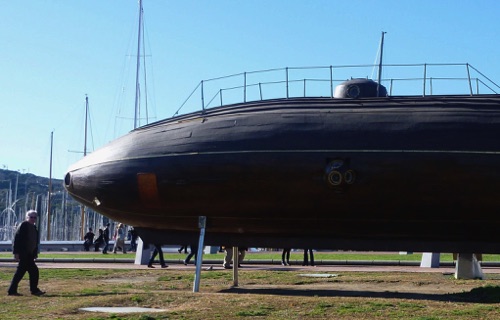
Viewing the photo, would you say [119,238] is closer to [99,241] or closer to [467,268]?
[99,241]

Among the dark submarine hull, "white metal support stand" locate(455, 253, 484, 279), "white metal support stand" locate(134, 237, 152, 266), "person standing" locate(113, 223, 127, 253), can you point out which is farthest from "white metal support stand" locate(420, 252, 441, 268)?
"person standing" locate(113, 223, 127, 253)

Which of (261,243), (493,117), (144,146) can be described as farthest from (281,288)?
(493,117)

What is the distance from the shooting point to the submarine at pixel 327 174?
16.6 m

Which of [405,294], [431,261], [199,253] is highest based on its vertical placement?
[199,253]

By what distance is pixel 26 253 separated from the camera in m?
18.2

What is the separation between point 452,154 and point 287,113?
13.0 ft

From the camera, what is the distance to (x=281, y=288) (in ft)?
64.6

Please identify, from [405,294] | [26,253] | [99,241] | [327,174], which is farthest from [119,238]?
[327,174]

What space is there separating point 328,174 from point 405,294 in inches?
139

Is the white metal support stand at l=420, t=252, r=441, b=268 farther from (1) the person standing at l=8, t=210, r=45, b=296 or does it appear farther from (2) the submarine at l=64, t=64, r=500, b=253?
(1) the person standing at l=8, t=210, r=45, b=296

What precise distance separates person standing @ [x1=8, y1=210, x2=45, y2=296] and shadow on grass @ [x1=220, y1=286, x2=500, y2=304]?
4553 millimetres

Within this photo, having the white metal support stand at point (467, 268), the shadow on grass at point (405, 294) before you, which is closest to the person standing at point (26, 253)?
the shadow on grass at point (405, 294)

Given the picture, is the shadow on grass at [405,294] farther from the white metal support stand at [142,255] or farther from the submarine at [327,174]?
the white metal support stand at [142,255]

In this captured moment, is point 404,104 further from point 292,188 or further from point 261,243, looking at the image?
point 261,243
